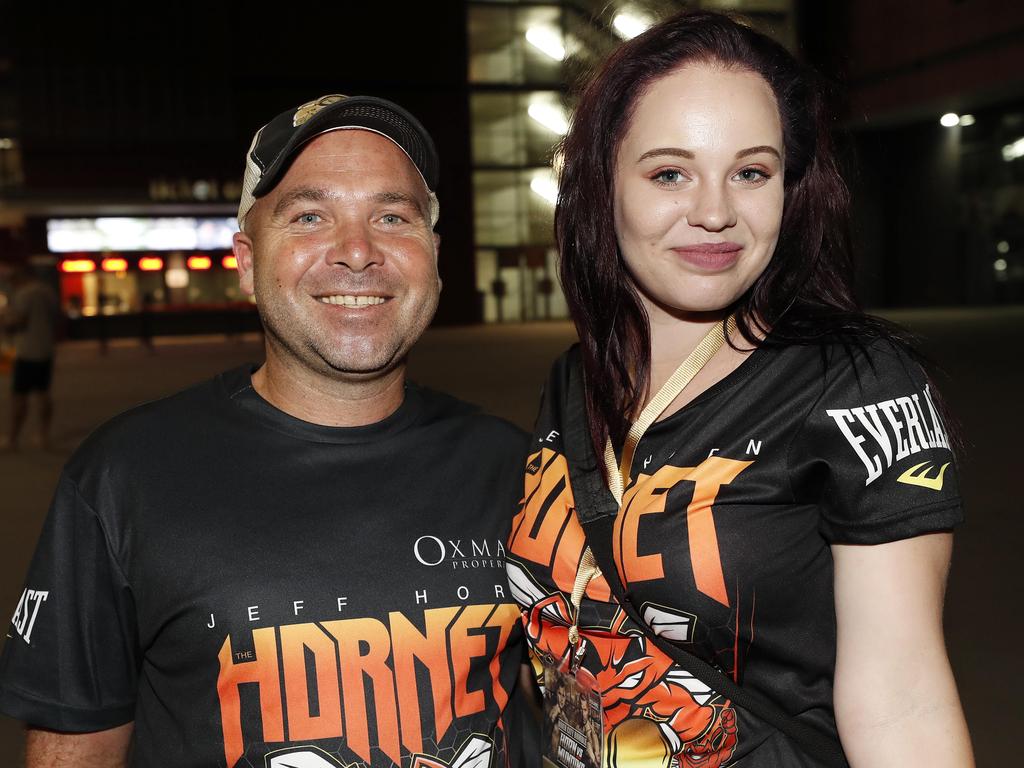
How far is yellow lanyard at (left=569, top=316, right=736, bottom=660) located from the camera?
1879mm

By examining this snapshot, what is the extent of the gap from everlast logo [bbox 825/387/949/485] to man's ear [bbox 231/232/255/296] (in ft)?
4.40

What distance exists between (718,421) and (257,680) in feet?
3.26

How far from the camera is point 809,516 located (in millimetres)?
1752

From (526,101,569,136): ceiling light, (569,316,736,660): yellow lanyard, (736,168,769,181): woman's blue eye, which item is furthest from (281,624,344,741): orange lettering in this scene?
(526,101,569,136): ceiling light

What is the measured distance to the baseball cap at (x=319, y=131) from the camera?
2.12 m

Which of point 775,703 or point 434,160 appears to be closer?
point 775,703

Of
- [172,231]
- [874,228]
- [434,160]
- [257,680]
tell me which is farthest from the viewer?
[874,228]

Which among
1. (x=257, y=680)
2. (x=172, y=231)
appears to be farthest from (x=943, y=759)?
(x=172, y=231)

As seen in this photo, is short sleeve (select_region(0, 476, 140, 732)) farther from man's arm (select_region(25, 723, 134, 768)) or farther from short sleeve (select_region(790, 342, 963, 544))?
short sleeve (select_region(790, 342, 963, 544))

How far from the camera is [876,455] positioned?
1.66 metres

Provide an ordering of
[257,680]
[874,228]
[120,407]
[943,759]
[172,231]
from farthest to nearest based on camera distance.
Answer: [874,228], [172,231], [120,407], [257,680], [943,759]

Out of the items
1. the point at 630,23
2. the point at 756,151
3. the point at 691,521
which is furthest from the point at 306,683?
the point at 630,23

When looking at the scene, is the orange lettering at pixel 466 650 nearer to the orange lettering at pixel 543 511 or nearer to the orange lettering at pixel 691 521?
the orange lettering at pixel 543 511

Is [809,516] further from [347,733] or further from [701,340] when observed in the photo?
[347,733]
